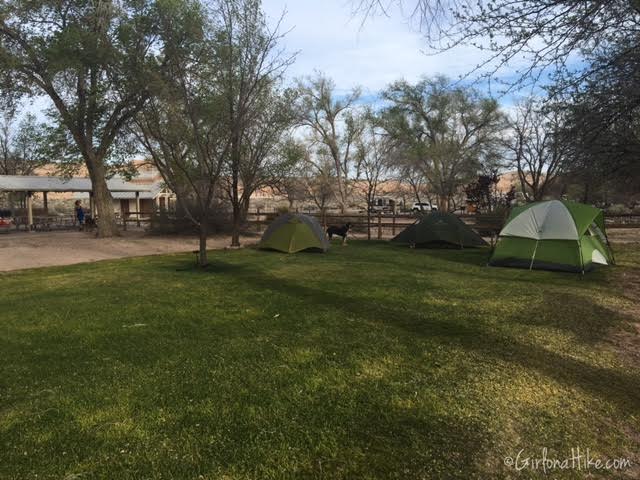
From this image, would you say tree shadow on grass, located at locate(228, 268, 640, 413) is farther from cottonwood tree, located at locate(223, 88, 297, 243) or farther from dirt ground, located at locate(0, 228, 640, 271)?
dirt ground, located at locate(0, 228, 640, 271)

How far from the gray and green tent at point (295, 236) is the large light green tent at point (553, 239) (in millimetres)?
5582

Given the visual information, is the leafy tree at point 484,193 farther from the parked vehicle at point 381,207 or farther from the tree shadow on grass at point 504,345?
the tree shadow on grass at point 504,345

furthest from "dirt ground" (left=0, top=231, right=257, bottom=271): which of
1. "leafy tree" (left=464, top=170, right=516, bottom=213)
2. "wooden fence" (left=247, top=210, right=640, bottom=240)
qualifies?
"leafy tree" (left=464, top=170, right=516, bottom=213)

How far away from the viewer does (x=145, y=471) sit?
2.59 m

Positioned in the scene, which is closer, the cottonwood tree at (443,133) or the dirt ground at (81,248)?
the dirt ground at (81,248)

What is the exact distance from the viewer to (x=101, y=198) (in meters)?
19.4

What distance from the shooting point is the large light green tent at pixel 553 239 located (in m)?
9.73

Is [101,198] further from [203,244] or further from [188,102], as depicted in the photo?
[188,102]

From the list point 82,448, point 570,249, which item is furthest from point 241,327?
point 570,249

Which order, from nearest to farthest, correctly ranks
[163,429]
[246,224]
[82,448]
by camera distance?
[82,448]
[163,429]
[246,224]

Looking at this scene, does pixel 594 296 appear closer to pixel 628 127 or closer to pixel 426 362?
pixel 628 127

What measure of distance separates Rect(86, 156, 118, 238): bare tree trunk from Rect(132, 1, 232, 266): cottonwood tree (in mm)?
8472

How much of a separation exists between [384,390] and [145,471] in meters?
1.92

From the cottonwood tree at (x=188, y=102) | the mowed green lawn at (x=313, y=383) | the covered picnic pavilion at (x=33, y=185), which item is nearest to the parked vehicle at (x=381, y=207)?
the covered picnic pavilion at (x=33, y=185)
